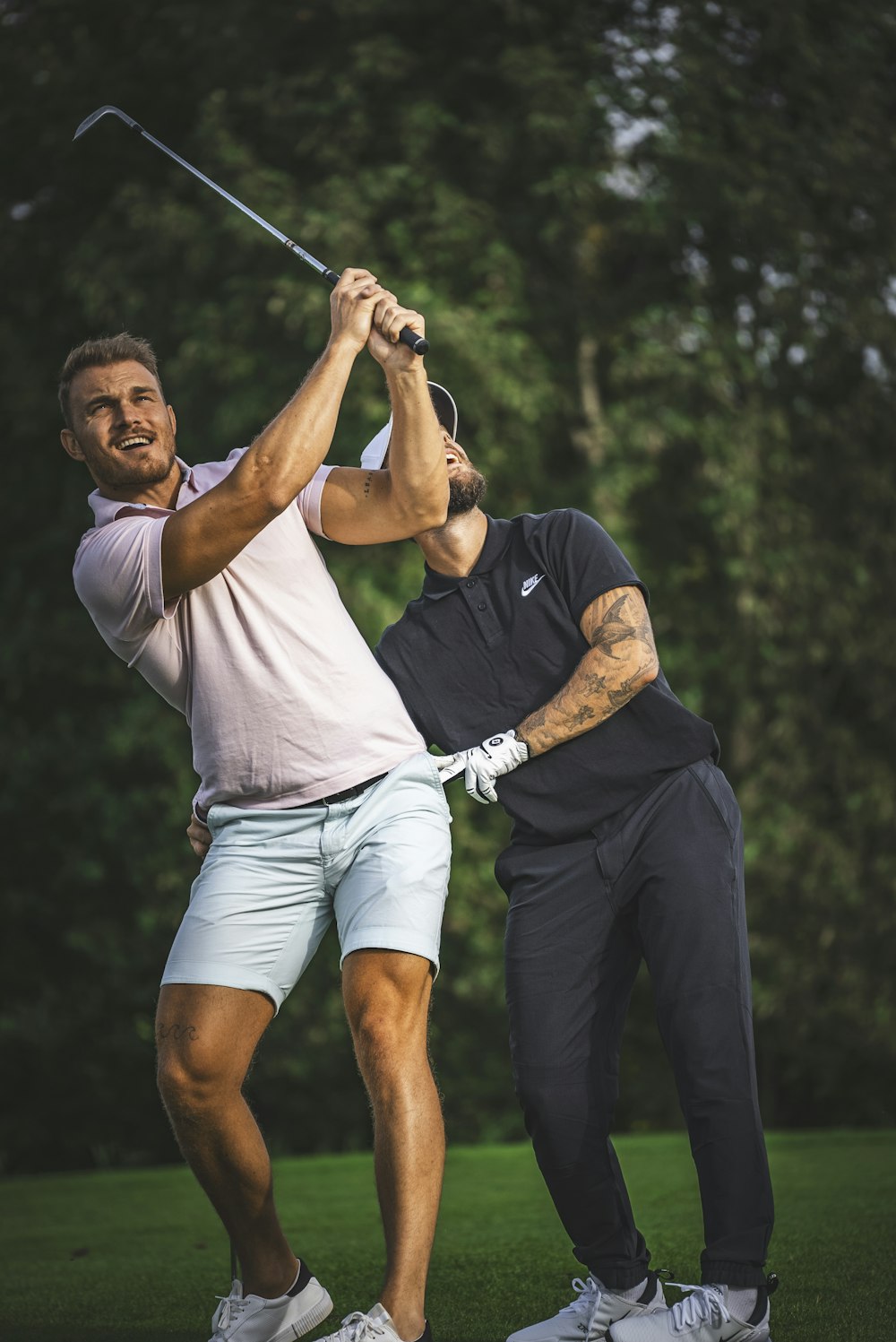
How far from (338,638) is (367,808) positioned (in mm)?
385

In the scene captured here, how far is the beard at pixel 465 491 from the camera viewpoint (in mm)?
4078

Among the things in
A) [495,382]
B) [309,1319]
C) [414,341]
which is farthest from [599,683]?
[495,382]

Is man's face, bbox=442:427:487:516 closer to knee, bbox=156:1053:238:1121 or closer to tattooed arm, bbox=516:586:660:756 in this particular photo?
tattooed arm, bbox=516:586:660:756

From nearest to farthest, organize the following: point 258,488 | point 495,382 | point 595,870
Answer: point 258,488, point 595,870, point 495,382

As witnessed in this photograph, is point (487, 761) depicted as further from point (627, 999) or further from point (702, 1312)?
point (702, 1312)

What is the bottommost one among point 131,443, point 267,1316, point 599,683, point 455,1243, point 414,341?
point 455,1243

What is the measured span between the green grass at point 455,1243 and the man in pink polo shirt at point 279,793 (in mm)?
748

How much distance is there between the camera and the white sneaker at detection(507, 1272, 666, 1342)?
11.9 ft

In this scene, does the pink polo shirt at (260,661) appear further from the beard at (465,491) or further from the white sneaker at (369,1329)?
the white sneaker at (369,1329)

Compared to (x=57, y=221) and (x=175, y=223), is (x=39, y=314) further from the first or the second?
(x=175, y=223)

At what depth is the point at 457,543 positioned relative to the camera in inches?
163

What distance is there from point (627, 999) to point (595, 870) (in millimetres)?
398

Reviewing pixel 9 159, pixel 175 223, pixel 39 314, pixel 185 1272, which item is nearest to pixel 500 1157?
pixel 185 1272

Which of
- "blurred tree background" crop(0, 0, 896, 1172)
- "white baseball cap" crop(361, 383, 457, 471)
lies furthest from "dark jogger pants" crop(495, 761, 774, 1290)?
"blurred tree background" crop(0, 0, 896, 1172)
